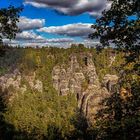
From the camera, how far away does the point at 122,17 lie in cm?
2033

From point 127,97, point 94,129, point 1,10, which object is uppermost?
point 1,10

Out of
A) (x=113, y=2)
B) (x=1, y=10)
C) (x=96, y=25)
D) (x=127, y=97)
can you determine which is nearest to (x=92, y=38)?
(x=96, y=25)

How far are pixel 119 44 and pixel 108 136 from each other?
15.0 ft

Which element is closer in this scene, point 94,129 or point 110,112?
point 110,112

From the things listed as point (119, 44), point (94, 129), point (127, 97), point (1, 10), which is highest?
Result: point (1, 10)

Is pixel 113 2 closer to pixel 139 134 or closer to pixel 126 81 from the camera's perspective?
pixel 126 81

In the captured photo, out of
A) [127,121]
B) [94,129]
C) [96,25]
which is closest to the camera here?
[127,121]

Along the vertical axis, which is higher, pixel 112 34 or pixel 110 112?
pixel 112 34

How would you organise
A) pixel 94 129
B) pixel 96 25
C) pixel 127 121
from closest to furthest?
pixel 127 121 < pixel 96 25 < pixel 94 129

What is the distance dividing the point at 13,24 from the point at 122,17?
5.36 meters

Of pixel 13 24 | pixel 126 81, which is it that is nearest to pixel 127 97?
pixel 126 81

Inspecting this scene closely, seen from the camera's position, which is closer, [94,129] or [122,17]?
[122,17]

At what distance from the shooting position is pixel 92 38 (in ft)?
69.4

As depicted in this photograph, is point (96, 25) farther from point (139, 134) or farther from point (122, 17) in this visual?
point (139, 134)
